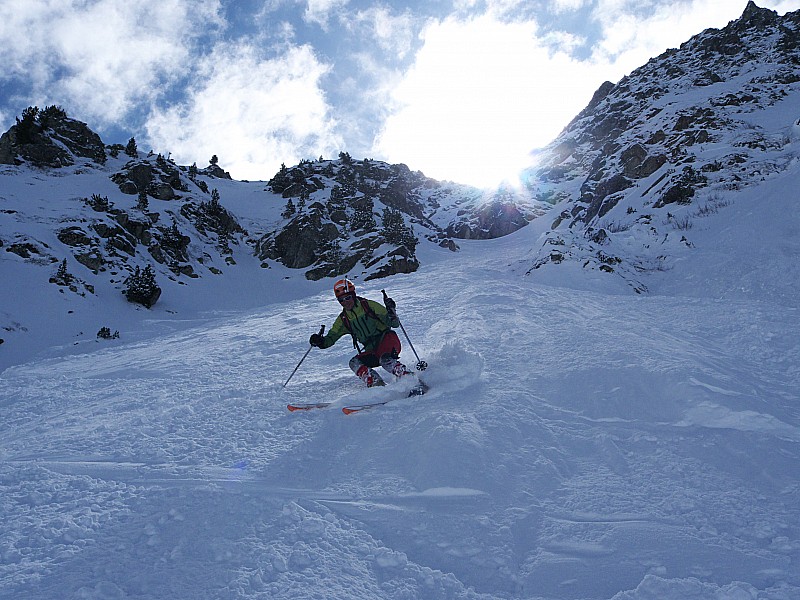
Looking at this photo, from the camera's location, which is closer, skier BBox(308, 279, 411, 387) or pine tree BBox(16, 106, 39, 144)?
skier BBox(308, 279, 411, 387)

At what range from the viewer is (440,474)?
311 cm

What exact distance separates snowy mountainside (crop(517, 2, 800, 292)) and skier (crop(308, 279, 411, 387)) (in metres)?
10.5

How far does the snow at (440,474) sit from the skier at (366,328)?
52cm

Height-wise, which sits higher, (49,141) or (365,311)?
(49,141)

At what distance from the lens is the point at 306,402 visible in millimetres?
5102

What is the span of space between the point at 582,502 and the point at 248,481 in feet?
8.08

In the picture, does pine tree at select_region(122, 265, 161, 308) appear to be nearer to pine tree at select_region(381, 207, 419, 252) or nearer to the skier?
the skier

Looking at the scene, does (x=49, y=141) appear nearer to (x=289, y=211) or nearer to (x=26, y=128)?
(x=26, y=128)

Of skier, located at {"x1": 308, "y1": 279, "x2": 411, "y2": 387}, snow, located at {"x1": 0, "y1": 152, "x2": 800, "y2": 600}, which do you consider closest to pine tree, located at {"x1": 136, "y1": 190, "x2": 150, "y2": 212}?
snow, located at {"x1": 0, "y1": 152, "x2": 800, "y2": 600}

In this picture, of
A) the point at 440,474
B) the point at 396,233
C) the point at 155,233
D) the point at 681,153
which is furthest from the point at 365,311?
the point at 681,153

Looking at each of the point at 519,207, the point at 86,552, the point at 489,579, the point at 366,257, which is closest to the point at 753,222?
the point at 489,579

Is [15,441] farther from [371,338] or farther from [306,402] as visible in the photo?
[371,338]

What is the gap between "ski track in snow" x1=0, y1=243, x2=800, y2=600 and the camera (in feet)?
7.15

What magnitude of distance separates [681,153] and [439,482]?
32.6 meters
